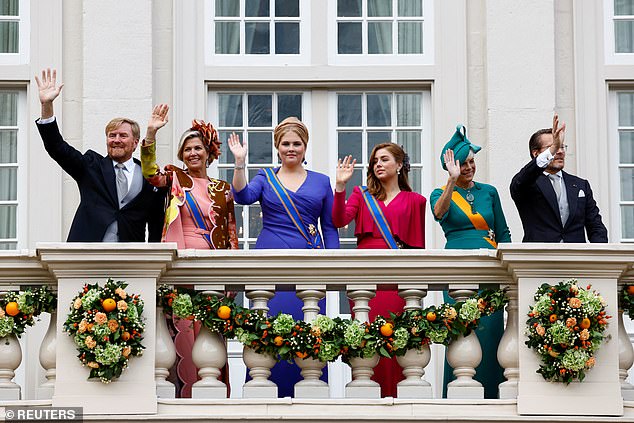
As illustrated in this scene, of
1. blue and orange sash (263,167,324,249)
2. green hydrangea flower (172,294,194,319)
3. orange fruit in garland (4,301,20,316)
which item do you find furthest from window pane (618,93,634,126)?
orange fruit in garland (4,301,20,316)

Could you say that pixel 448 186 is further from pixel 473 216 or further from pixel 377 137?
pixel 377 137

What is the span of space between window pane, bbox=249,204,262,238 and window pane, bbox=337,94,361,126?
990 mm

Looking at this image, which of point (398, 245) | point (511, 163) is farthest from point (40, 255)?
point (511, 163)

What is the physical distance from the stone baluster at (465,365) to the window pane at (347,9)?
4466mm

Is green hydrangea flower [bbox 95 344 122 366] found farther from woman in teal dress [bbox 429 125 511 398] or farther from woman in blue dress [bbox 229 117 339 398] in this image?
woman in teal dress [bbox 429 125 511 398]

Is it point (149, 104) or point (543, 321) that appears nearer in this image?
point (543, 321)

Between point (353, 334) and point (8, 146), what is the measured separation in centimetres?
463

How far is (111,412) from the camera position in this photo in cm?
1055

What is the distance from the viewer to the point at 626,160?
14.4m

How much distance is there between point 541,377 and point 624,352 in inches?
21.7

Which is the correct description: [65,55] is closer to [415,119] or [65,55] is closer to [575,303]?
[415,119]

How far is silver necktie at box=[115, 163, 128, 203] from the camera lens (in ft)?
38.1

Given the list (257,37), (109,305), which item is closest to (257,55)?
(257,37)

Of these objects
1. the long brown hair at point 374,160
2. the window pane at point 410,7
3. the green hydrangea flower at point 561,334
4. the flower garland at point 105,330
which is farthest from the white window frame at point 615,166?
the flower garland at point 105,330
